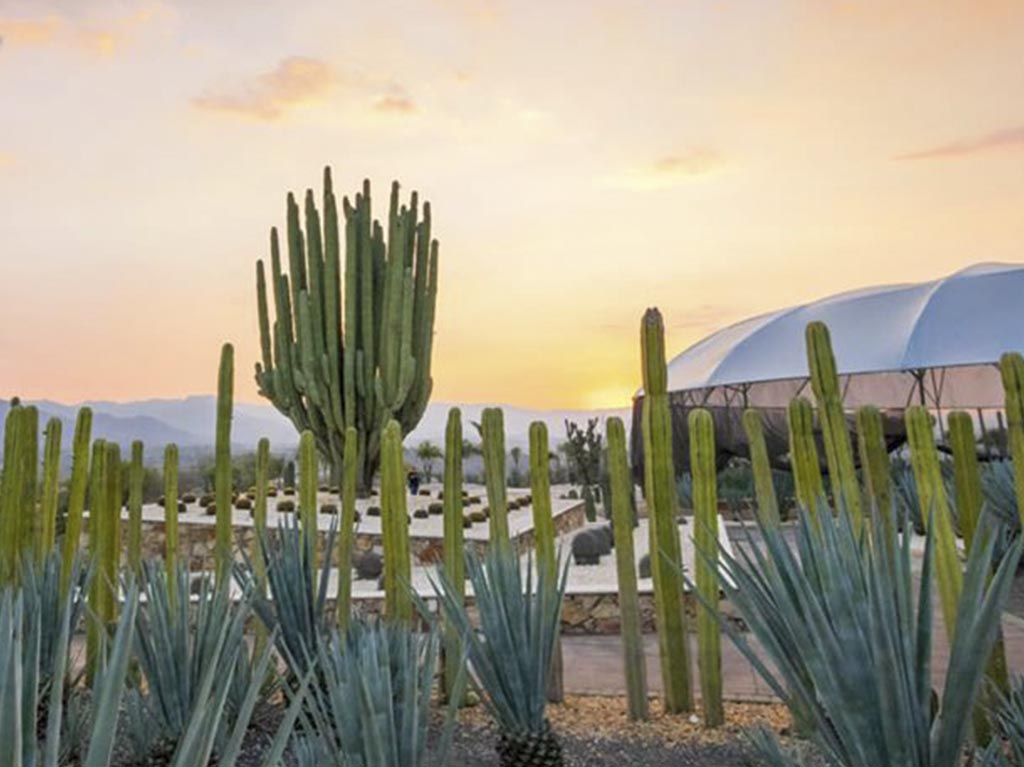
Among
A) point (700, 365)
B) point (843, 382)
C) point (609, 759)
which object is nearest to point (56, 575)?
point (609, 759)

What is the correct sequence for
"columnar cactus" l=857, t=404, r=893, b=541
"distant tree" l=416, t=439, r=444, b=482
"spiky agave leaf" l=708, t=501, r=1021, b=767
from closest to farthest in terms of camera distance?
"spiky agave leaf" l=708, t=501, r=1021, b=767 < "columnar cactus" l=857, t=404, r=893, b=541 < "distant tree" l=416, t=439, r=444, b=482

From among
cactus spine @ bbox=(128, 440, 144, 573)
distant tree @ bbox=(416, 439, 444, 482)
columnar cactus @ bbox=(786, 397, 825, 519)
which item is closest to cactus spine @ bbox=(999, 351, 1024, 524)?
columnar cactus @ bbox=(786, 397, 825, 519)

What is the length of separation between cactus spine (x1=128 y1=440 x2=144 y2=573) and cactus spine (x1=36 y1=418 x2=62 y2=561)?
0.45 meters

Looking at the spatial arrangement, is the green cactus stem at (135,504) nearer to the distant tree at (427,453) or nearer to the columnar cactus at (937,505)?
the columnar cactus at (937,505)

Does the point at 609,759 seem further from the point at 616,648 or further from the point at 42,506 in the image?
the point at 42,506

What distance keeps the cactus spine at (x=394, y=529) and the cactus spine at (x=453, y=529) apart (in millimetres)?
241

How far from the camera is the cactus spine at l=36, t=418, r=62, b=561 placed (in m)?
4.41

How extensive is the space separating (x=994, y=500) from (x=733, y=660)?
10.5 ft

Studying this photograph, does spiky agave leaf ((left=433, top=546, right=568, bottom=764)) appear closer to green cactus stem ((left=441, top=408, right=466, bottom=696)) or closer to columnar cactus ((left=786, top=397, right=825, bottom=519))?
green cactus stem ((left=441, top=408, right=466, bottom=696))

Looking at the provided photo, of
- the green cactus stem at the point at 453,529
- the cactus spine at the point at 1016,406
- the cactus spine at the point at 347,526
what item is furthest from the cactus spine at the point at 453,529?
the cactus spine at the point at 1016,406

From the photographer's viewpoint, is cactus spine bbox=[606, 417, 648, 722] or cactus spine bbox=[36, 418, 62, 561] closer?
cactus spine bbox=[606, 417, 648, 722]

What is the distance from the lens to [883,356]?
12719 mm

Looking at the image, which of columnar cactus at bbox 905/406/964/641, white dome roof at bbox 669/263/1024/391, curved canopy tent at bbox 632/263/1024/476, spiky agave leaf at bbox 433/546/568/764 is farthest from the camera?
curved canopy tent at bbox 632/263/1024/476

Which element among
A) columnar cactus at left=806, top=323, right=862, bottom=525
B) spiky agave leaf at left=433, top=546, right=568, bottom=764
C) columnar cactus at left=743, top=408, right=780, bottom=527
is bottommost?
spiky agave leaf at left=433, top=546, right=568, bottom=764
